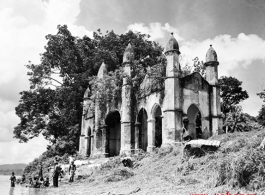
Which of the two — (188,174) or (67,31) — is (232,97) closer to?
(67,31)

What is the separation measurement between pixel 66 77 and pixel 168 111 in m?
18.4

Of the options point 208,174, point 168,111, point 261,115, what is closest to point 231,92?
point 261,115

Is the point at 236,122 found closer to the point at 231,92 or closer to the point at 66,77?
the point at 231,92

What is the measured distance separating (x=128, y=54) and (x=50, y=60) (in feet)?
43.6

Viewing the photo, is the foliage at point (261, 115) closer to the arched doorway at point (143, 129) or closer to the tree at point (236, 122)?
the tree at point (236, 122)

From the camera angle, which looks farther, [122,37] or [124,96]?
[122,37]

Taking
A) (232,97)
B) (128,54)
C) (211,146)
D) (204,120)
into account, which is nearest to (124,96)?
(128,54)

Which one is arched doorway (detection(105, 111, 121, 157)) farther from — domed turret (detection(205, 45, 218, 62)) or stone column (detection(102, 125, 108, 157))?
domed turret (detection(205, 45, 218, 62))

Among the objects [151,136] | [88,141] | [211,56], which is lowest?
[88,141]

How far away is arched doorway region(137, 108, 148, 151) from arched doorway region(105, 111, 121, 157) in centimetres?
Answer: 297

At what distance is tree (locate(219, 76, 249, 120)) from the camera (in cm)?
Result: 3860

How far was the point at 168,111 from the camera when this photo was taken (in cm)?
1844

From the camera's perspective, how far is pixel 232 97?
39.3 metres

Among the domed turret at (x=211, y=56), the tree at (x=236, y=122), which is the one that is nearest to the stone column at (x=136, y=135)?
the domed turret at (x=211, y=56)
